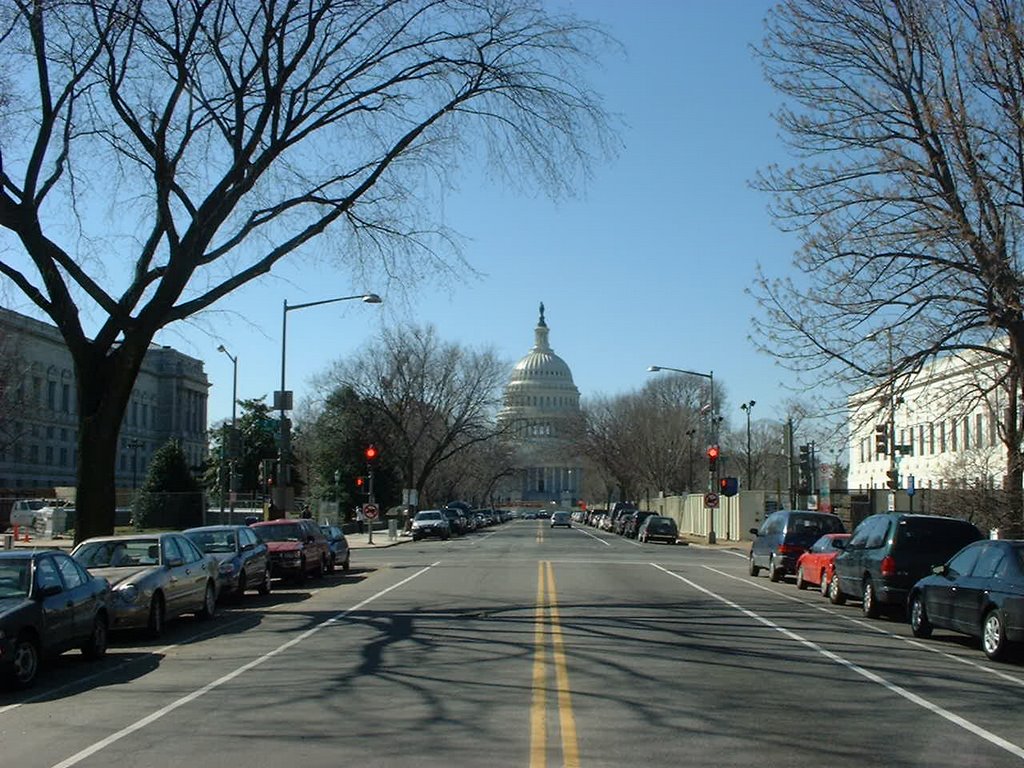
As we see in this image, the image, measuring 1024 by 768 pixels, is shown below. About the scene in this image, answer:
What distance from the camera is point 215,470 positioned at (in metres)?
94.0

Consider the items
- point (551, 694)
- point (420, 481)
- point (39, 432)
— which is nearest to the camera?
point (551, 694)

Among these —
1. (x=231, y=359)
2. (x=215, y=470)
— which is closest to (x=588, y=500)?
(x=215, y=470)

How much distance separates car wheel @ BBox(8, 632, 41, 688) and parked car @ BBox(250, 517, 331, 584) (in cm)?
1386

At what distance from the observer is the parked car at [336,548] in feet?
101

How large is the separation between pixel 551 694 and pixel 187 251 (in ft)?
45.8

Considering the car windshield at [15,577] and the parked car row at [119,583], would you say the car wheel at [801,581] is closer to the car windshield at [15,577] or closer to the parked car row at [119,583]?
the parked car row at [119,583]

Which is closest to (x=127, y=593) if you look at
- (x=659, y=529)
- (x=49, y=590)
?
(x=49, y=590)

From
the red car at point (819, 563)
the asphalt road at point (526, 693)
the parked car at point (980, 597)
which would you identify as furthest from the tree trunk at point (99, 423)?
the parked car at point (980, 597)

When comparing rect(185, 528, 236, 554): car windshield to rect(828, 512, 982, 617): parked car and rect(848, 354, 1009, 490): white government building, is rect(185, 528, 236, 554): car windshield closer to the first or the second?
rect(828, 512, 982, 617): parked car

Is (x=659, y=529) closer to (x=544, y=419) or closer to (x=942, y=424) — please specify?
(x=942, y=424)

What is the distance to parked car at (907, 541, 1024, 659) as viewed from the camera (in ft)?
46.2

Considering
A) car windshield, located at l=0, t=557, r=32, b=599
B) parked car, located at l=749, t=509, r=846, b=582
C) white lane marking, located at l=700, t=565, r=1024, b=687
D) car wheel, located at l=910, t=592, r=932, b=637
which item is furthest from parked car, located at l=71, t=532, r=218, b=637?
parked car, located at l=749, t=509, r=846, b=582

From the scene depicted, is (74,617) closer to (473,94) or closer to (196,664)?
(196,664)

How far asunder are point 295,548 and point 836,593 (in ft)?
39.3
